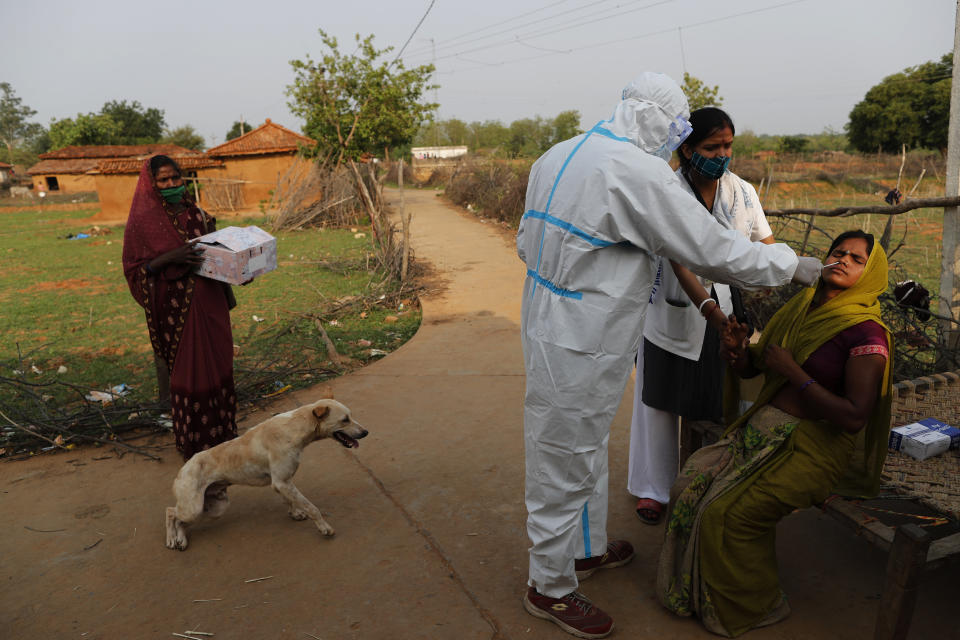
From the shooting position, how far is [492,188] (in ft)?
59.7

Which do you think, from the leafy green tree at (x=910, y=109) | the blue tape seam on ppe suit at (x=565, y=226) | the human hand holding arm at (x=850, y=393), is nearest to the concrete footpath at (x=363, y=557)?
the human hand holding arm at (x=850, y=393)

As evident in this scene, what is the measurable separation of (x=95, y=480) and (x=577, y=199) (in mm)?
3342

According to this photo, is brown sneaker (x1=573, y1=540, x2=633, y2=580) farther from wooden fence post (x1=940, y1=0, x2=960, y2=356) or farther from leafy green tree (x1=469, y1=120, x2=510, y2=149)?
leafy green tree (x1=469, y1=120, x2=510, y2=149)

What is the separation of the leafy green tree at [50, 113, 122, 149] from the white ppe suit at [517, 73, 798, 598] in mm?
50279

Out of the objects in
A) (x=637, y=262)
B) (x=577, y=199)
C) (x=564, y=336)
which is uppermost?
(x=577, y=199)

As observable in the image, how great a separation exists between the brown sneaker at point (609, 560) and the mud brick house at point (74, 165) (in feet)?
110

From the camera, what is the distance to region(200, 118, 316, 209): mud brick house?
851 inches

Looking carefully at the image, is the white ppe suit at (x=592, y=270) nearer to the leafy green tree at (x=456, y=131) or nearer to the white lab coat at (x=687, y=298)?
the white lab coat at (x=687, y=298)

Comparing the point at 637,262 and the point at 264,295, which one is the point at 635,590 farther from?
the point at 264,295

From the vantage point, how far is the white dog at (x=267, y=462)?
117 inches

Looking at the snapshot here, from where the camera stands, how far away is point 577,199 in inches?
82.1

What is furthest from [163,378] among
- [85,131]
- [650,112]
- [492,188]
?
[85,131]

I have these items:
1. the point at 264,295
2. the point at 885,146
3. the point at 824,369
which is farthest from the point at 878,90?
the point at 824,369

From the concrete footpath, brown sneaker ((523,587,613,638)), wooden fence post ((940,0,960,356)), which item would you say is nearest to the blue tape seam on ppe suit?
brown sneaker ((523,587,613,638))
